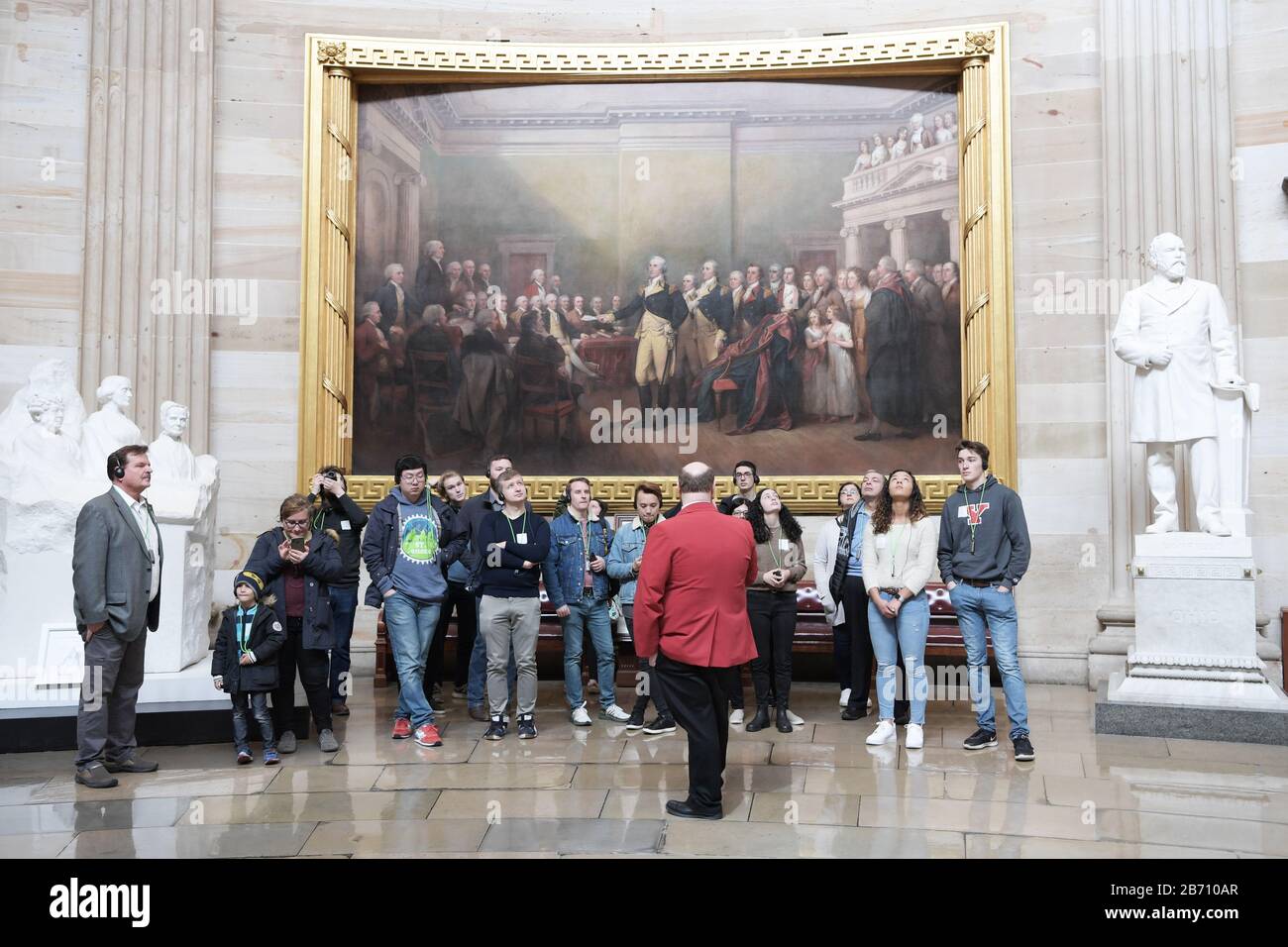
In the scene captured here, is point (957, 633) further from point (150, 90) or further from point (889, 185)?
point (150, 90)

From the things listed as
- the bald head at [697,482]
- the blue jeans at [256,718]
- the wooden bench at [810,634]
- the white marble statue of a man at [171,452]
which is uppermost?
the white marble statue of a man at [171,452]

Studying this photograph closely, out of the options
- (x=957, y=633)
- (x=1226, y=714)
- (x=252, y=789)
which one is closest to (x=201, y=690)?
(x=252, y=789)

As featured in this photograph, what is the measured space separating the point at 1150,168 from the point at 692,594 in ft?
22.4

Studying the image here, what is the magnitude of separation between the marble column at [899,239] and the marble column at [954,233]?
0.38 metres

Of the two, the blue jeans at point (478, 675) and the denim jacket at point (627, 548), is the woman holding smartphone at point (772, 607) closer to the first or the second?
the denim jacket at point (627, 548)

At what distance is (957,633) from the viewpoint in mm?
9258

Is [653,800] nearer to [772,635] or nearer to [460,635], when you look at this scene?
[772,635]

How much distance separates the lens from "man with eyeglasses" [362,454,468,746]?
7359 mm

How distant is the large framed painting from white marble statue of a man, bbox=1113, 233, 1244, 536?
2.36m

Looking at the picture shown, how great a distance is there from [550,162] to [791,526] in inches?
195

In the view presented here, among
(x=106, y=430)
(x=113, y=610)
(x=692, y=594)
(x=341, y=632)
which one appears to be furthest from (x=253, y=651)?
(x=692, y=594)

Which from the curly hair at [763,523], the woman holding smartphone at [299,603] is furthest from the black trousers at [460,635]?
the curly hair at [763,523]

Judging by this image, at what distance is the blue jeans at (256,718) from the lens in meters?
6.78


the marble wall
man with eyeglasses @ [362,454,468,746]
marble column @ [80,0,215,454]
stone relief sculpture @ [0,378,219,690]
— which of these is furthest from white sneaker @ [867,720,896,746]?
marble column @ [80,0,215,454]
